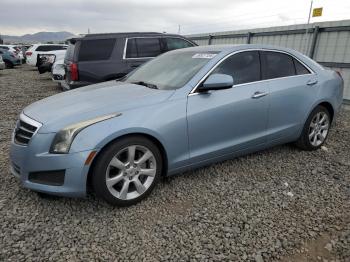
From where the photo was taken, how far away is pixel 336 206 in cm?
327

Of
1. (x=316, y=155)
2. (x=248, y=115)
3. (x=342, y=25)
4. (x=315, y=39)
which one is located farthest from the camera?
(x=315, y=39)

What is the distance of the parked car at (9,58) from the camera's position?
2100 centimetres

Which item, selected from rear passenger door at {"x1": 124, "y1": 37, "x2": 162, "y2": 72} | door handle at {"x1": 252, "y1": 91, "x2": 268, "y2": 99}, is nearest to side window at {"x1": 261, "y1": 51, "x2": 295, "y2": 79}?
door handle at {"x1": 252, "y1": 91, "x2": 268, "y2": 99}

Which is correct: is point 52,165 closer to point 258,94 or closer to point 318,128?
point 258,94

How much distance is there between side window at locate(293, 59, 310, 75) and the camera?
437cm

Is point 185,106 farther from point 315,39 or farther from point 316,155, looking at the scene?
point 315,39

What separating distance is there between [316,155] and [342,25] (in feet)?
16.8

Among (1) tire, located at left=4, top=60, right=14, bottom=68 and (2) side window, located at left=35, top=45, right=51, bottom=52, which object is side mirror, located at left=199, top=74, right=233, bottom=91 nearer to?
(2) side window, located at left=35, top=45, right=51, bottom=52

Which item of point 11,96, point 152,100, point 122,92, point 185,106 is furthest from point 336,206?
point 11,96

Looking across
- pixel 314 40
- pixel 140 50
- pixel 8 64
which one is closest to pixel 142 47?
pixel 140 50

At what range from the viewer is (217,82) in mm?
3375

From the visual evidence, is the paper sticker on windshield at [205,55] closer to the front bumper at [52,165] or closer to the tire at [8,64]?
the front bumper at [52,165]

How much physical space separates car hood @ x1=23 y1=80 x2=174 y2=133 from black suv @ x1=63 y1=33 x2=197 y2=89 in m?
3.23

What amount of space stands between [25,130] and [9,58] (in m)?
21.1
